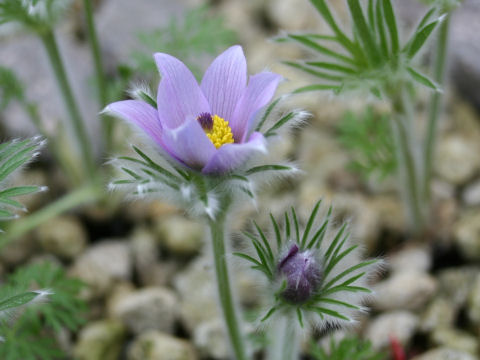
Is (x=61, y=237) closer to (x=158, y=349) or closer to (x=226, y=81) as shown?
(x=158, y=349)

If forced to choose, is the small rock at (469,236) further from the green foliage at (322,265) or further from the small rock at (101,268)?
the small rock at (101,268)

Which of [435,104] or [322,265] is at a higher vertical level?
[435,104]

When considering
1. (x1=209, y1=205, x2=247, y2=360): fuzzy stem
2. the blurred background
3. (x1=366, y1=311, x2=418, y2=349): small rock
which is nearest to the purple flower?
(x1=209, y1=205, x2=247, y2=360): fuzzy stem

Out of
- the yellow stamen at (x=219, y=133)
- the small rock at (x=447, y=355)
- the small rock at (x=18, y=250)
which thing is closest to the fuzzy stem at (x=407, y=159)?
the small rock at (x=447, y=355)

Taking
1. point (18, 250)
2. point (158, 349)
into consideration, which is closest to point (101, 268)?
point (18, 250)

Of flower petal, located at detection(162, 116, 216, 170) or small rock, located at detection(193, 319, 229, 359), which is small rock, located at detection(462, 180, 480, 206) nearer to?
small rock, located at detection(193, 319, 229, 359)

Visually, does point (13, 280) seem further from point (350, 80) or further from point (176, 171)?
point (350, 80)

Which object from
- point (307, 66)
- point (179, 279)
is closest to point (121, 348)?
point (179, 279)
